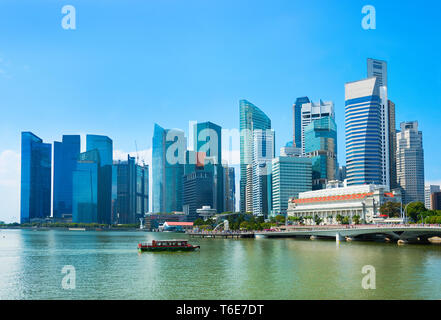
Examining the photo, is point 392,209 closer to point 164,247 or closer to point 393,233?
point 393,233

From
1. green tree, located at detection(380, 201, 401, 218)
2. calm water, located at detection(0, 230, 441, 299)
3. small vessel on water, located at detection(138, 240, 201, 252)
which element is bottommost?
small vessel on water, located at detection(138, 240, 201, 252)

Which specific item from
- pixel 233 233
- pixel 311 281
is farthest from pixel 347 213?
pixel 311 281

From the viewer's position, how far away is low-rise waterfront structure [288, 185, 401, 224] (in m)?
160

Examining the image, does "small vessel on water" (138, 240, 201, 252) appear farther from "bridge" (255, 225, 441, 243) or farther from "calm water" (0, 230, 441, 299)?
"bridge" (255, 225, 441, 243)

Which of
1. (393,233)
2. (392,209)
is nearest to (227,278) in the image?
(393,233)

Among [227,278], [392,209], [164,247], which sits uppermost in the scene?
[392,209]

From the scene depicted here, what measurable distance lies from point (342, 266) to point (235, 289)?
2102cm

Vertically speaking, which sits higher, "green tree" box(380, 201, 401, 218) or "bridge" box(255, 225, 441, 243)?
"green tree" box(380, 201, 401, 218)

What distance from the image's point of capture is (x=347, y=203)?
170m

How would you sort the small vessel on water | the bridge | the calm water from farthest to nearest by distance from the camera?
the bridge → the small vessel on water → the calm water

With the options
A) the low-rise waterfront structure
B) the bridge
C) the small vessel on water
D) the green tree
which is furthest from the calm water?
the low-rise waterfront structure

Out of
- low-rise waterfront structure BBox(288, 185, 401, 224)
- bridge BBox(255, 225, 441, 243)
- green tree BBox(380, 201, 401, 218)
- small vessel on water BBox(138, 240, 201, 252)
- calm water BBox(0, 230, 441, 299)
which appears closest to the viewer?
calm water BBox(0, 230, 441, 299)

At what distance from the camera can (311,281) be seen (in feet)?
152
